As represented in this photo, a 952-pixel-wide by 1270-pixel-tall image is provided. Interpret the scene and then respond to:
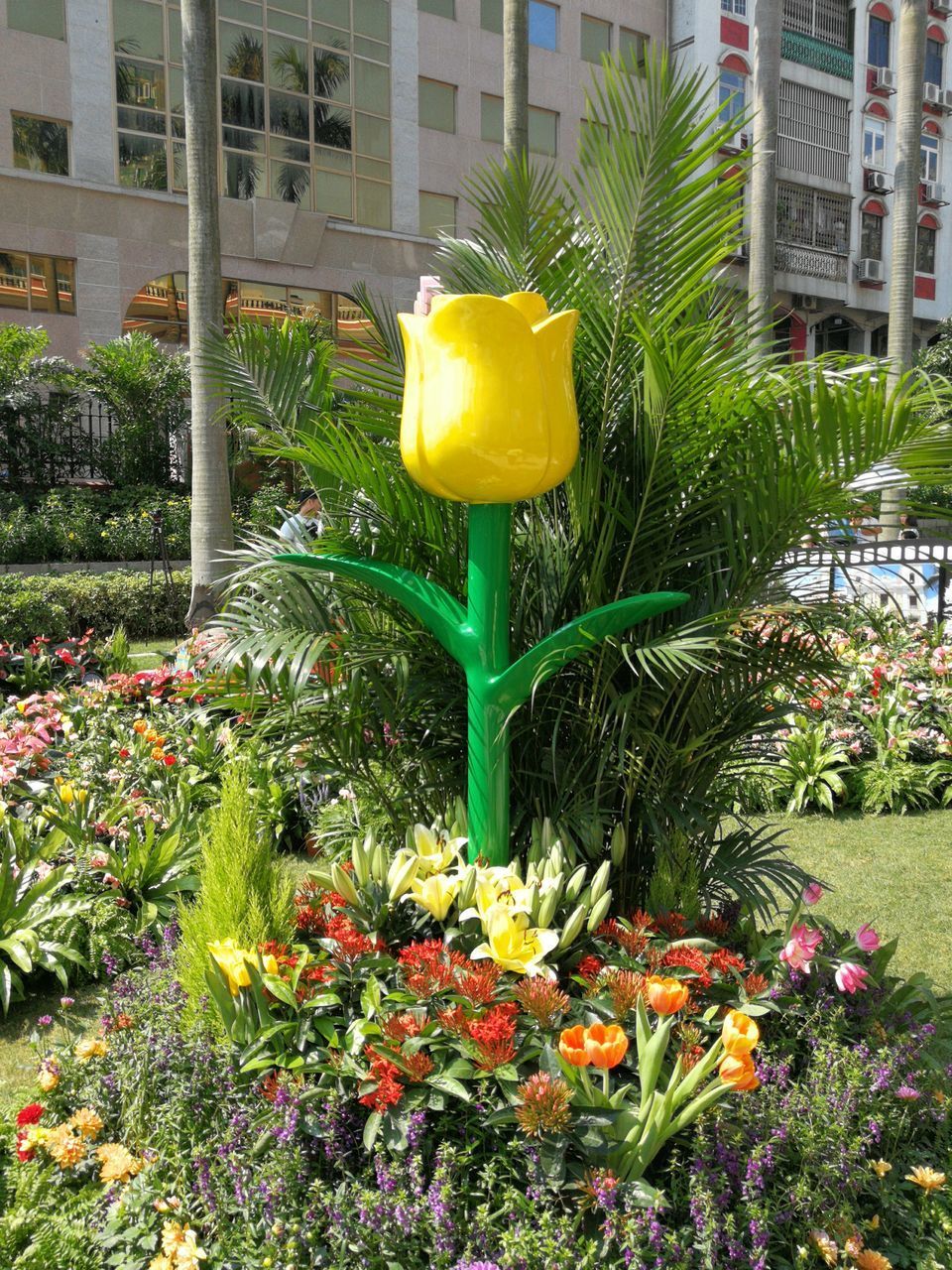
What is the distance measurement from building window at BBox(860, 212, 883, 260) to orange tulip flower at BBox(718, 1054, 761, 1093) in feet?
114

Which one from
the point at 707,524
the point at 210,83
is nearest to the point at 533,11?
the point at 210,83

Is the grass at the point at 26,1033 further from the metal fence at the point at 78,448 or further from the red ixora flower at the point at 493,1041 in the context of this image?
the metal fence at the point at 78,448

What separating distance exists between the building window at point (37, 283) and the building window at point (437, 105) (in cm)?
917

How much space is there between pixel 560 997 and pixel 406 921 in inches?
24.5

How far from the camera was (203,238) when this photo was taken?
8.88m

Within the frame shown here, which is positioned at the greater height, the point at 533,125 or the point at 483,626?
the point at 533,125

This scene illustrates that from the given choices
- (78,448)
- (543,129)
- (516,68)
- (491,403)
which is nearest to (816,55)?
(543,129)

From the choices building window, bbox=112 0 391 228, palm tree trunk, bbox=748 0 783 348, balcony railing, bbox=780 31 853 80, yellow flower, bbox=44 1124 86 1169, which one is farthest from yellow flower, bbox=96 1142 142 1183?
balcony railing, bbox=780 31 853 80

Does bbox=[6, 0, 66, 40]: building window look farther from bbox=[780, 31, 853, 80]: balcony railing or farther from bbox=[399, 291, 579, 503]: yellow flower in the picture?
bbox=[399, 291, 579, 503]: yellow flower

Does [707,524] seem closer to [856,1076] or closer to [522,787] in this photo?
[522,787]

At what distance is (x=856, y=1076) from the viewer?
2.41 m

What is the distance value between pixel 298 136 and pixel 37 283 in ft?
21.4

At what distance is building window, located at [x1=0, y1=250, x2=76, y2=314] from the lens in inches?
763

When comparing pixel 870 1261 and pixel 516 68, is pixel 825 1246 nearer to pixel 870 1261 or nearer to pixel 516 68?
pixel 870 1261
